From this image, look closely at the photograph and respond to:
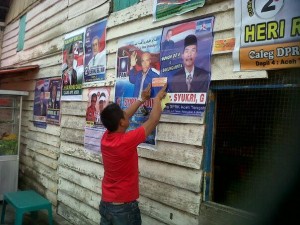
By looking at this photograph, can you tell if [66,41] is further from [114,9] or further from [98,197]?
[98,197]

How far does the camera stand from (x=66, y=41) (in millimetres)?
6016

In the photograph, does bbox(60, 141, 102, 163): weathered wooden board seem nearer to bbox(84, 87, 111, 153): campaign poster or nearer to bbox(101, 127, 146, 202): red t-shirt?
bbox(84, 87, 111, 153): campaign poster

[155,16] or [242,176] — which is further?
[155,16]

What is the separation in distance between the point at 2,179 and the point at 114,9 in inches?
181

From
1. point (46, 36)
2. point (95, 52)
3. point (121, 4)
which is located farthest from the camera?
point (46, 36)

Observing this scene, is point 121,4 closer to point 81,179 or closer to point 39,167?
point 81,179

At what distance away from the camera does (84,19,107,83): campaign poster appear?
4842 mm

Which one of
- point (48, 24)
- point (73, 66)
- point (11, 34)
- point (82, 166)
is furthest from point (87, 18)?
point (11, 34)

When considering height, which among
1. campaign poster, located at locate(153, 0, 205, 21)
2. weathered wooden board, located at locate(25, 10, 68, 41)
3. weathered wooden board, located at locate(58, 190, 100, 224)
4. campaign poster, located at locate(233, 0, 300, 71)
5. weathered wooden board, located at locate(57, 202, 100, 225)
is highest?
weathered wooden board, located at locate(25, 10, 68, 41)

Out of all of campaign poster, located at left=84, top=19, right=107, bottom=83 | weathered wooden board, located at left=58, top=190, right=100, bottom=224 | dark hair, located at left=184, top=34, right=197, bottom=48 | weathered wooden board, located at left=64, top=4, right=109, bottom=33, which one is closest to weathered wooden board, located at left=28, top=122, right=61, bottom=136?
weathered wooden board, located at left=58, top=190, right=100, bottom=224

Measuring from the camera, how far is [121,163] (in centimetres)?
309

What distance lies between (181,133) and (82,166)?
7.92 ft

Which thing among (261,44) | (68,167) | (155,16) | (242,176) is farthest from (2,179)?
(261,44)

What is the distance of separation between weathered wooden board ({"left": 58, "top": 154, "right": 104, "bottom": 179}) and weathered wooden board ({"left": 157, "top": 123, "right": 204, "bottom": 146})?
59.9 inches
